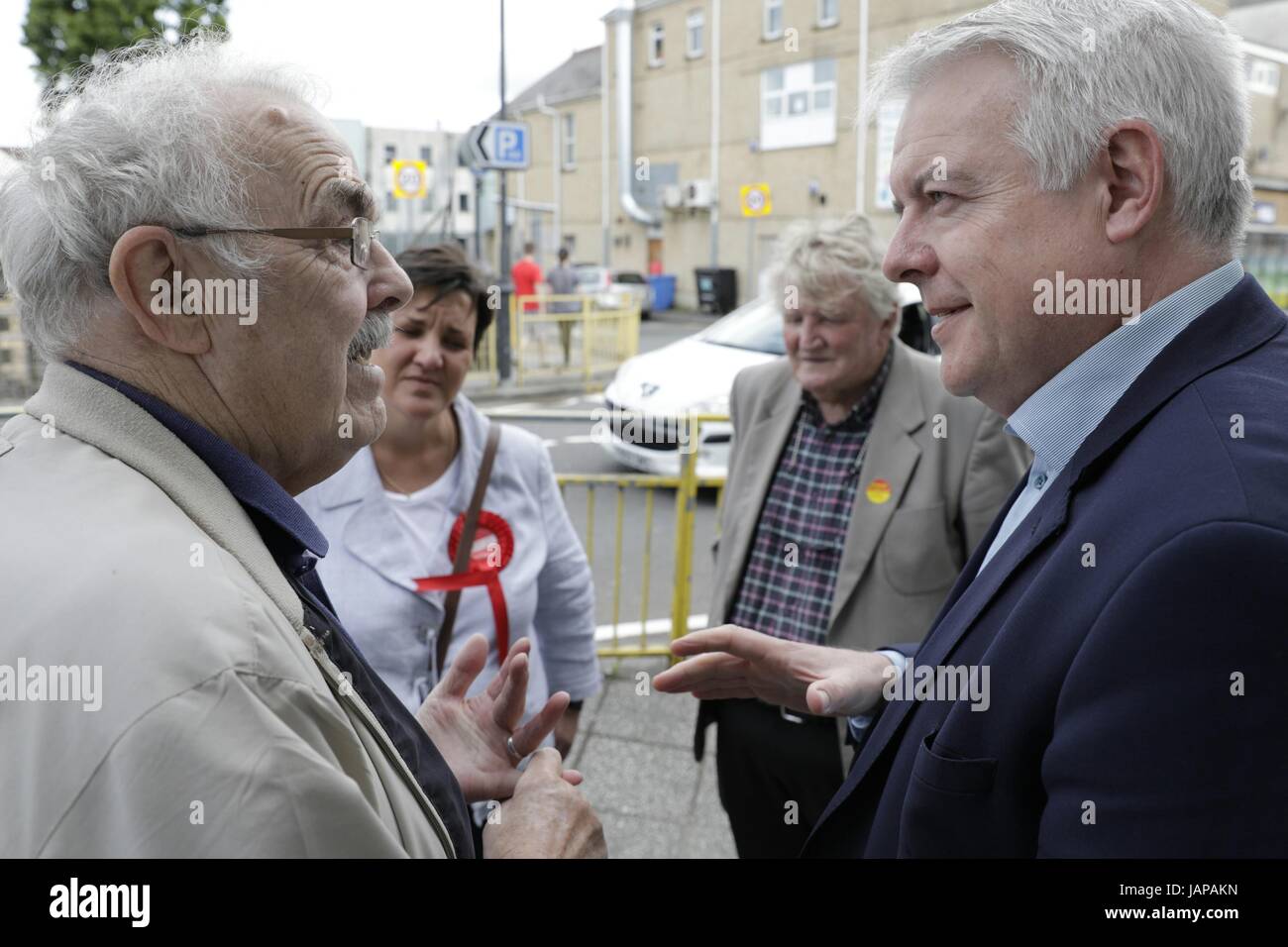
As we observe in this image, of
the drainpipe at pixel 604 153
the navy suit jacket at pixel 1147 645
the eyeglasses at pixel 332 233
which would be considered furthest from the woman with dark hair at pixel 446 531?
the drainpipe at pixel 604 153

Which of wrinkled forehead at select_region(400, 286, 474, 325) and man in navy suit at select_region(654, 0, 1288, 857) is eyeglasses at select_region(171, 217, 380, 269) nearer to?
man in navy suit at select_region(654, 0, 1288, 857)

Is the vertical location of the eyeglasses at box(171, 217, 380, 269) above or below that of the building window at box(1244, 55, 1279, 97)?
below

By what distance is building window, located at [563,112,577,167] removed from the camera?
3275cm

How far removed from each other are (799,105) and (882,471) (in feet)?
82.2

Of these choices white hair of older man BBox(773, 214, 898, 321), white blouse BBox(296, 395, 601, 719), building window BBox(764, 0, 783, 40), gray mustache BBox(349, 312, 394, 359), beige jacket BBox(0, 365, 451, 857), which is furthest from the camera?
building window BBox(764, 0, 783, 40)

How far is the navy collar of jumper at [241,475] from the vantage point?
4.17 ft

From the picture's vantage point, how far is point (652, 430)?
26.3ft

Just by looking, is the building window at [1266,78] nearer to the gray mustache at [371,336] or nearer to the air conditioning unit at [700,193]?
the air conditioning unit at [700,193]

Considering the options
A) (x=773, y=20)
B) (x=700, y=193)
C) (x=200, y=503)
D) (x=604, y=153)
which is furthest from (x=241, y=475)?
(x=604, y=153)

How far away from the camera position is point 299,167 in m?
1.43

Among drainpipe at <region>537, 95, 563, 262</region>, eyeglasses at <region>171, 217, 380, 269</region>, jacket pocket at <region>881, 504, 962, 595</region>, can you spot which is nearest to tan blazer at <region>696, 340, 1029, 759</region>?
jacket pocket at <region>881, 504, 962, 595</region>

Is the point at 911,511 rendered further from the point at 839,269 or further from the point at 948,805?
the point at 948,805

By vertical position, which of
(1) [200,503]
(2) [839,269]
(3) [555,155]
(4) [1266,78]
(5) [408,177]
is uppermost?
(3) [555,155]

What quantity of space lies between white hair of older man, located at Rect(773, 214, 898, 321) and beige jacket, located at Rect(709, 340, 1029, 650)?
0.26 metres
